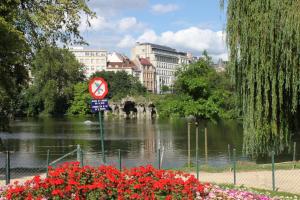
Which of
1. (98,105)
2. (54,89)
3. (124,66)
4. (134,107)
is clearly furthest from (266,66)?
(124,66)

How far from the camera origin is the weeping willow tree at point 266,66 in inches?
698

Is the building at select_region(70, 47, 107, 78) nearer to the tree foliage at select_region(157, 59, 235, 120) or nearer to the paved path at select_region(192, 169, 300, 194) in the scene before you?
the tree foliage at select_region(157, 59, 235, 120)

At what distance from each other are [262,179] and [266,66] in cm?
427

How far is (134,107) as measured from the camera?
5005 inches

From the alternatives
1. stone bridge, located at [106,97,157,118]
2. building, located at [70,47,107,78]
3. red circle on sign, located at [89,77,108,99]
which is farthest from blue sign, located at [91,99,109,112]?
building, located at [70,47,107,78]

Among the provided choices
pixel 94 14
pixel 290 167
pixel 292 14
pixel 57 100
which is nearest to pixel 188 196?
pixel 292 14

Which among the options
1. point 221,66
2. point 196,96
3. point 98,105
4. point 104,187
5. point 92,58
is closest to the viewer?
point 104,187

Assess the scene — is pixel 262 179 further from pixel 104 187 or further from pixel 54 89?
pixel 54 89

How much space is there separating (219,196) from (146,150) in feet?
86.2

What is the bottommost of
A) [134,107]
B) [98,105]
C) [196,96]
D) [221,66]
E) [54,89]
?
[134,107]

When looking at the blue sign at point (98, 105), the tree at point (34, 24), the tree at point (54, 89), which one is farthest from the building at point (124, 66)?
the blue sign at point (98, 105)

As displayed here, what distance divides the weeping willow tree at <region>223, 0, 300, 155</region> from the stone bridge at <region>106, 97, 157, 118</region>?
101629 millimetres

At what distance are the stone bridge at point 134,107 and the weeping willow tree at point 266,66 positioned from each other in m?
102

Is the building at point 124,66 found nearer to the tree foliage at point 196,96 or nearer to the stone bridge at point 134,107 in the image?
the stone bridge at point 134,107
